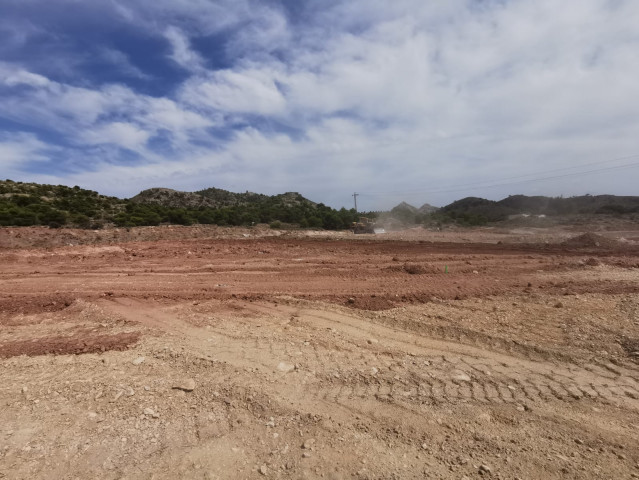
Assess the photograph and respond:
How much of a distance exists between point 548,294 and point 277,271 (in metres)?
7.51

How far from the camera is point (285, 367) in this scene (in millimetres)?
4910

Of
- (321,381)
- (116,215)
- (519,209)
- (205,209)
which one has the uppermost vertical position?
(205,209)

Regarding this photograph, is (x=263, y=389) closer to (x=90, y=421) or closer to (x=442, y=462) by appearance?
(x=90, y=421)

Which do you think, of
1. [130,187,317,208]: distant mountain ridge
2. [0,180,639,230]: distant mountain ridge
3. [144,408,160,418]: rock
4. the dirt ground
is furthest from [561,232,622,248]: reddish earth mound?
[130,187,317,208]: distant mountain ridge

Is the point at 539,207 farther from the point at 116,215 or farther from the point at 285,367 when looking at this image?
the point at 285,367

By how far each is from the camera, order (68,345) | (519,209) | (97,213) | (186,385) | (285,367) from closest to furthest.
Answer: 1. (186,385)
2. (285,367)
3. (68,345)
4. (97,213)
5. (519,209)

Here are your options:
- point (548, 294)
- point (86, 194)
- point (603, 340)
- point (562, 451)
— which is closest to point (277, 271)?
point (548, 294)

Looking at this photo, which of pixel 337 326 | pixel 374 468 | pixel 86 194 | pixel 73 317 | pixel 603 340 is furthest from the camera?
pixel 86 194

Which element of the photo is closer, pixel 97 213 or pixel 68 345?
pixel 68 345

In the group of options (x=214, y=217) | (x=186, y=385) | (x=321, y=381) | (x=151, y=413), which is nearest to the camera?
(x=151, y=413)

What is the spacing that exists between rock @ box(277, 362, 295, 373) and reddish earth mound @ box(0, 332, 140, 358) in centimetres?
250

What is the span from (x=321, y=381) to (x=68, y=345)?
407 centimetres

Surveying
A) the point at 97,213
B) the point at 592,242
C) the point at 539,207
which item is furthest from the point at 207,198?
the point at 592,242

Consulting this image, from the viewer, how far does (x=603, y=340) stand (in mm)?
5633
